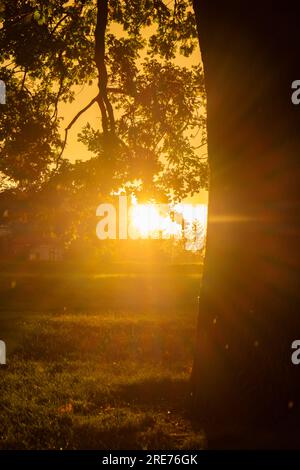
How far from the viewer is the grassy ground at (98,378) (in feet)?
19.9

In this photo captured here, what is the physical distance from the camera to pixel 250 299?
664cm

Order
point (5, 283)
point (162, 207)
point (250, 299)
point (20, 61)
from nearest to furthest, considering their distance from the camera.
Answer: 1. point (250, 299)
2. point (20, 61)
3. point (162, 207)
4. point (5, 283)

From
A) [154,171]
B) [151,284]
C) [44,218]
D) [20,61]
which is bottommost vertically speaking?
[151,284]

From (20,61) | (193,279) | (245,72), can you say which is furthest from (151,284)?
(245,72)

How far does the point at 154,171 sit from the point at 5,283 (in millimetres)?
17624

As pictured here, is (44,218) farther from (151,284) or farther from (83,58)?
(151,284)

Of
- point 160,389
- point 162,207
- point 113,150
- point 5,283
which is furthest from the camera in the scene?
point 5,283

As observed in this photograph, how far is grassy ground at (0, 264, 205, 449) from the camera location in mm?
6078

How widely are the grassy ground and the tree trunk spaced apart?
690mm
